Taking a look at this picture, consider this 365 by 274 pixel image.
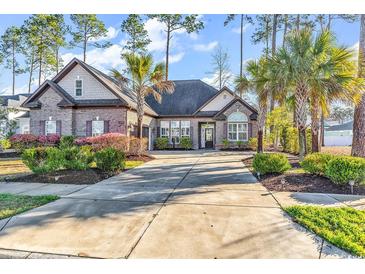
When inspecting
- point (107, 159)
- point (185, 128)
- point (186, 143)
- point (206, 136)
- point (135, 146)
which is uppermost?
point (185, 128)

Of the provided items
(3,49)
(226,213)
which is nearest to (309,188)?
(226,213)

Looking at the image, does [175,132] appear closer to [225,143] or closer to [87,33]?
[225,143]

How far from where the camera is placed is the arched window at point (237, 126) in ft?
70.2

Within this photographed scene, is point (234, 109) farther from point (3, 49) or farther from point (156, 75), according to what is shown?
point (3, 49)

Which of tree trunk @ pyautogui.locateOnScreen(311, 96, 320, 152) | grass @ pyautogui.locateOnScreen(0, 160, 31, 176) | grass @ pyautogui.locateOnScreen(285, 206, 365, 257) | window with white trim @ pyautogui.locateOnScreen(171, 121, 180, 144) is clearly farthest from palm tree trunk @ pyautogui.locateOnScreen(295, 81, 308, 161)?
window with white trim @ pyautogui.locateOnScreen(171, 121, 180, 144)

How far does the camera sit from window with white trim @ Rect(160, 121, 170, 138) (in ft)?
77.7

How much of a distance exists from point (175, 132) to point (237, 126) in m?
5.89

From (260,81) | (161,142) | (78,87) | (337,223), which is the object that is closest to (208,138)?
(161,142)

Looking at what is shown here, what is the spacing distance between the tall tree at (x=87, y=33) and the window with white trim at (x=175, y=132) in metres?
12.5

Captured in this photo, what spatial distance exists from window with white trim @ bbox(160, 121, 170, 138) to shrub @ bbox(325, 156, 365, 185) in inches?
708

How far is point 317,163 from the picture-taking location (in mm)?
7398

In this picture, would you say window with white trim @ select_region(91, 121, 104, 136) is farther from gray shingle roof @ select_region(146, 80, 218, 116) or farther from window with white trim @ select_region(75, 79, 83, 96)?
gray shingle roof @ select_region(146, 80, 218, 116)
